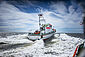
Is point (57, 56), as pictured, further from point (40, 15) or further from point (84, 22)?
point (40, 15)

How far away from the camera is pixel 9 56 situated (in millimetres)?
4156

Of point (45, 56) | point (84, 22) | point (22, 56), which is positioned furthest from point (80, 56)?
point (22, 56)

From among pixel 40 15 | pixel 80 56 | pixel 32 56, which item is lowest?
pixel 32 56

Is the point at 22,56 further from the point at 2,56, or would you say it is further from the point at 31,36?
the point at 31,36

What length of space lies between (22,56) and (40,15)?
408 inches

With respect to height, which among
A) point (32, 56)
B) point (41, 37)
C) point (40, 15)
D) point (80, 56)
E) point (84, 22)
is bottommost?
point (41, 37)

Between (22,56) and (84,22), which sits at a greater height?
(84,22)

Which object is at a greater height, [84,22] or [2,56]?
[84,22]

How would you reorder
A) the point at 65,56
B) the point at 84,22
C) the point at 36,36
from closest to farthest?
the point at 84,22 → the point at 65,56 → the point at 36,36

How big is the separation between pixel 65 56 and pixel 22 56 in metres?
2.97

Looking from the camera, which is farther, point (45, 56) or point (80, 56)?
point (45, 56)

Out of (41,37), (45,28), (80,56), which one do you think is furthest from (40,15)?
(80,56)

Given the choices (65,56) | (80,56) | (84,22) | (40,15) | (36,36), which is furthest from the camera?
(40,15)

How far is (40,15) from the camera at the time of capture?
43.5 feet
